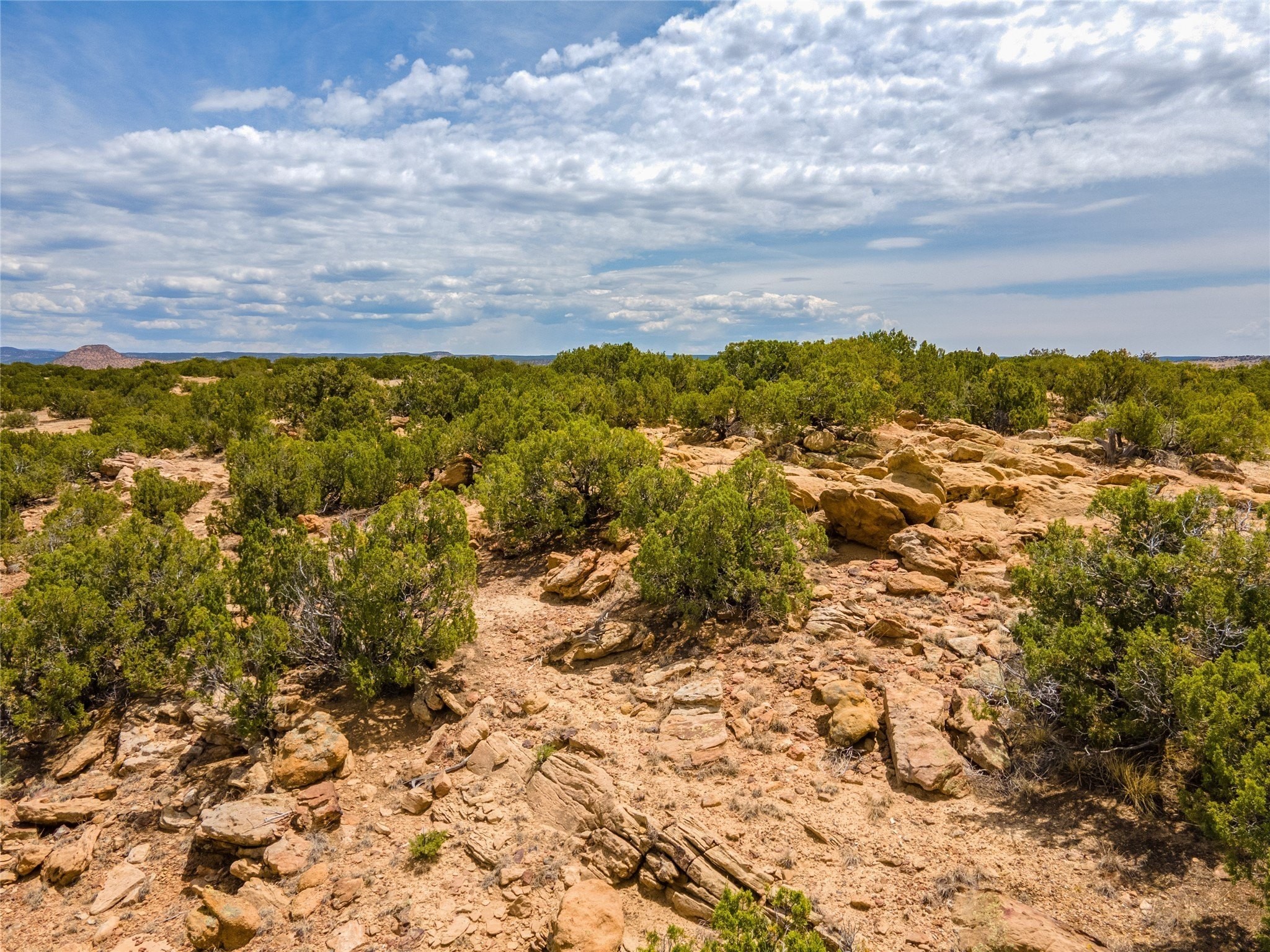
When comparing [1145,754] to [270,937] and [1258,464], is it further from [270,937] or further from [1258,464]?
[1258,464]

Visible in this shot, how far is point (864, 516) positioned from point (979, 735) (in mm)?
5186

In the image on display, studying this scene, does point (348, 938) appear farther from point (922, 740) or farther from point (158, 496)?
point (158, 496)

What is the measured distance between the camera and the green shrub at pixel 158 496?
48.4ft

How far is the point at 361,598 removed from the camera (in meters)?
8.72

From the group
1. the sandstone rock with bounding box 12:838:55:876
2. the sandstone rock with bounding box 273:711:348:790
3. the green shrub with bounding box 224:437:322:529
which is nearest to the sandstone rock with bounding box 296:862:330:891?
the sandstone rock with bounding box 273:711:348:790

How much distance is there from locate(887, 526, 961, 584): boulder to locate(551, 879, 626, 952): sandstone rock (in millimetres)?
7216

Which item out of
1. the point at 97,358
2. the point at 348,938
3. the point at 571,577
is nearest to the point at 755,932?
the point at 348,938

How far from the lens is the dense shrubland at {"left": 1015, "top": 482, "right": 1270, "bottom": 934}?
502 centimetres

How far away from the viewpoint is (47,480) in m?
16.7

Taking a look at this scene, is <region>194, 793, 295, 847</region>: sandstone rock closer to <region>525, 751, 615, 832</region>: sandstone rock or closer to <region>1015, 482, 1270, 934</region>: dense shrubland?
<region>525, 751, 615, 832</region>: sandstone rock

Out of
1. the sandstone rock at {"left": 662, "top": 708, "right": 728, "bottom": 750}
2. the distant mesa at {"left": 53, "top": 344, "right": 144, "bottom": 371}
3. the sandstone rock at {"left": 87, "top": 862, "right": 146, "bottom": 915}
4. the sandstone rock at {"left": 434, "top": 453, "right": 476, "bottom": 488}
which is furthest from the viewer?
the distant mesa at {"left": 53, "top": 344, "right": 144, "bottom": 371}

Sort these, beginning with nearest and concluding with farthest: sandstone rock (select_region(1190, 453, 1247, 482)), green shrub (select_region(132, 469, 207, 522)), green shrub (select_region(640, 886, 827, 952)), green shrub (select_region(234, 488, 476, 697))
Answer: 1. green shrub (select_region(640, 886, 827, 952))
2. green shrub (select_region(234, 488, 476, 697))
3. green shrub (select_region(132, 469, 207, 522))
4. sandstone rock (select_region(1190, 453, 1247, 482))

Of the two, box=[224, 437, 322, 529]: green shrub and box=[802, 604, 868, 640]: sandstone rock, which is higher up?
box=[224, 437, 322, 529]: green shrub

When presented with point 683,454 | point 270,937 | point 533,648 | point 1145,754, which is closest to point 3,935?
point 270,937
